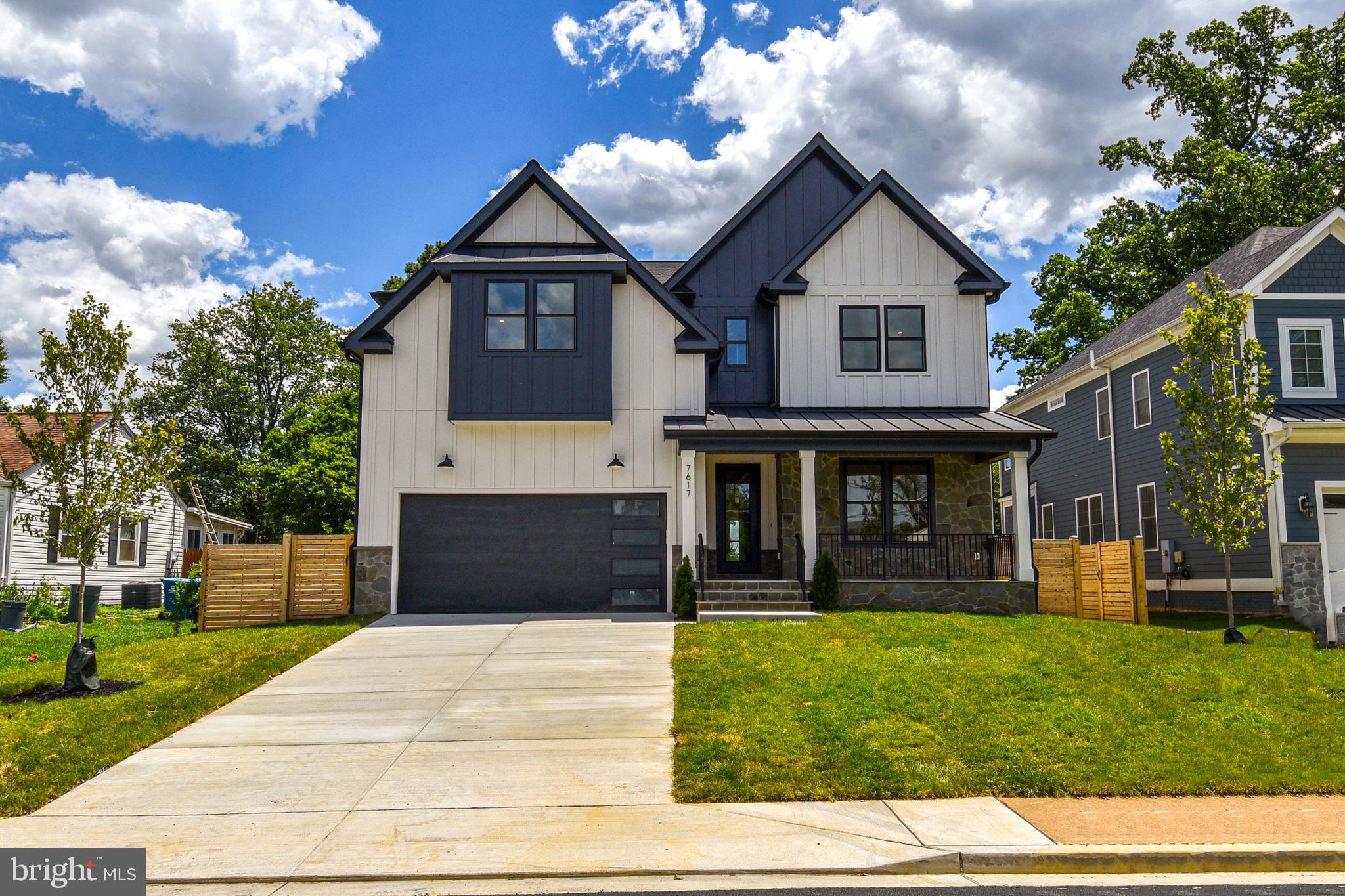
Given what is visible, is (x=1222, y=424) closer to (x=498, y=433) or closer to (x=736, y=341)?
(x=736, y=341)

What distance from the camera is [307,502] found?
101 ft

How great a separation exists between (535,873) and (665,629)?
8773 mm

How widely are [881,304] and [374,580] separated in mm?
11008

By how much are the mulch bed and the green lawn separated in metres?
0.15

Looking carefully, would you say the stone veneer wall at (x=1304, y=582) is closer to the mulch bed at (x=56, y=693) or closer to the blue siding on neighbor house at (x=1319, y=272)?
the blue siding on neighbor house at (x=1319, y=272)

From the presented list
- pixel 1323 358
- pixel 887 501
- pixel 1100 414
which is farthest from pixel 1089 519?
pixel 887 501

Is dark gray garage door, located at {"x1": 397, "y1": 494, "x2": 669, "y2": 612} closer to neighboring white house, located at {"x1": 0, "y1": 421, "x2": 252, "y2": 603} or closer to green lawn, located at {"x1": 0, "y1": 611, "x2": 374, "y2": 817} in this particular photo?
green lawn, located at {"x1": 0, "y1": 611, "x2": 374, "y2": 817}

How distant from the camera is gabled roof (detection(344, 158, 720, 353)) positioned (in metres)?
17.6

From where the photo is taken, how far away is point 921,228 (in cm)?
1927

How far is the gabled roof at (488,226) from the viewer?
17.6 meters

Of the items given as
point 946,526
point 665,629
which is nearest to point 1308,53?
point 946,526

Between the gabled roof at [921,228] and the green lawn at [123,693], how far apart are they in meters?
10.1

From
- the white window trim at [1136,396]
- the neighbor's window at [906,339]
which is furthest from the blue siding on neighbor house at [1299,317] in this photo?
the neighbor's window at [906,339]

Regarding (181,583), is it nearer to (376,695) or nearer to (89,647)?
(89,647)
